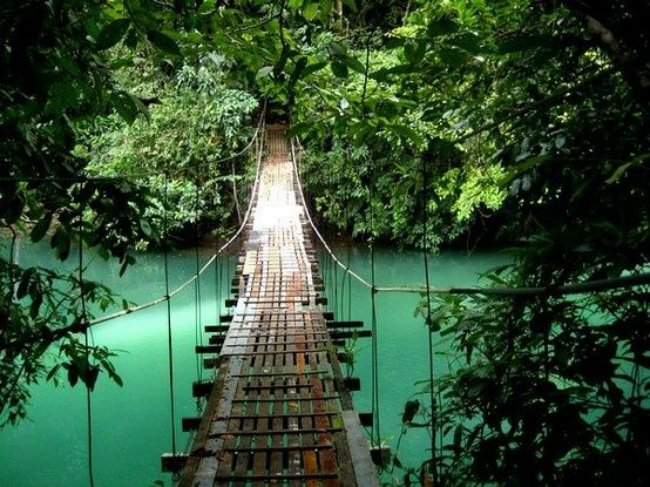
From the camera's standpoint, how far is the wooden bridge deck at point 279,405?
4.79 ft

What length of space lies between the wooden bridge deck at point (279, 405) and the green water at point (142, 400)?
50cm

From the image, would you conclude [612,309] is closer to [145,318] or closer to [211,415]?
[211,415]

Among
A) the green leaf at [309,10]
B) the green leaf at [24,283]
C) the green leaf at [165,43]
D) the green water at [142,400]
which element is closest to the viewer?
the green leaf at [165,43]

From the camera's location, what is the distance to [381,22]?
3.24ft

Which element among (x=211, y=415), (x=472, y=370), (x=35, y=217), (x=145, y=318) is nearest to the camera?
(x=472, y=370)

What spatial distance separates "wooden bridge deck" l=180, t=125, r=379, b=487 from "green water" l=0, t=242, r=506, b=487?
19.7 inches

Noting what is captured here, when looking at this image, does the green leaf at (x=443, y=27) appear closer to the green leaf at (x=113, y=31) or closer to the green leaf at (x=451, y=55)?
the green leaf at (x=451, y=55)

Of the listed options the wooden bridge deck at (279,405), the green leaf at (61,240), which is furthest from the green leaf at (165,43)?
the green leaf at (61,240)

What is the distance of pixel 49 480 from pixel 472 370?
361 centimetres

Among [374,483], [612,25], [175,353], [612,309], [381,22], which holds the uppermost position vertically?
[381,22]

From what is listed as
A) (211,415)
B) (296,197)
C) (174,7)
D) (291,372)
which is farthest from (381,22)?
(296,197)

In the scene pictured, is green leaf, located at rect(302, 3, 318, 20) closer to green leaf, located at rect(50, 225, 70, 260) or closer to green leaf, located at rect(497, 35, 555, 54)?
green leaf, located at rect(497, 35, 555, 54)

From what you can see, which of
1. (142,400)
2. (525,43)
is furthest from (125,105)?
(142,400)

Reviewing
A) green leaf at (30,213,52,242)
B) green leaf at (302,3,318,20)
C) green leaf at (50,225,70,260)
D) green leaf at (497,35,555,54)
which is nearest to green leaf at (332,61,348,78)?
green leaf at (302,3,318,20)
